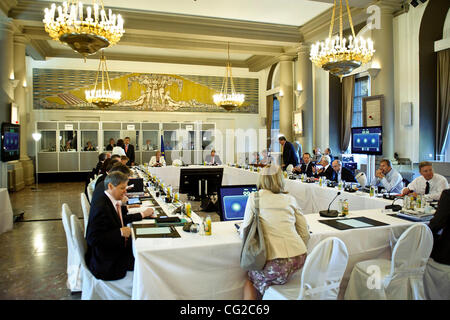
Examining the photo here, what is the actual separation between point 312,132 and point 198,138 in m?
5.54

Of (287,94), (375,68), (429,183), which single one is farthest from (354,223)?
(287,94)

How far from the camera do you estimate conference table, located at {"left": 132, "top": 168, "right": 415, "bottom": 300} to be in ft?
8.05

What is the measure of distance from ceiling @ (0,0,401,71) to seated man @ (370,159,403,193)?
14.3 feet

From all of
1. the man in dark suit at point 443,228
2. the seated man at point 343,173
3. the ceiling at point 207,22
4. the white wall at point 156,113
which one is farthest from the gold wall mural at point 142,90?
the man in dark suit at point 443,228

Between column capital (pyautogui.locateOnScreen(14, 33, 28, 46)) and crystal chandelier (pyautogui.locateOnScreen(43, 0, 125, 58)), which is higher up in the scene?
column capital (pyautogui.locateOnScreen(14, 33, 28, 46))

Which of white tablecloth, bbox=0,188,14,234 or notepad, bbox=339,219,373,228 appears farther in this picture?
white tablecloth, bbox=0,188,14,234

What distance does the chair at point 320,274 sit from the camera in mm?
2172

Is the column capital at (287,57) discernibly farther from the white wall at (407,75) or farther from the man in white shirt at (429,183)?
the man in white shirt at (429,183)

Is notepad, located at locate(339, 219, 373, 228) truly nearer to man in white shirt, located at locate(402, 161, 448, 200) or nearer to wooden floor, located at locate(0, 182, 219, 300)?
man in white shirt, located at locate(402, 161, 448, 200)

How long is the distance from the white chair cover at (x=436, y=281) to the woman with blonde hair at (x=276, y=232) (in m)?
1.33

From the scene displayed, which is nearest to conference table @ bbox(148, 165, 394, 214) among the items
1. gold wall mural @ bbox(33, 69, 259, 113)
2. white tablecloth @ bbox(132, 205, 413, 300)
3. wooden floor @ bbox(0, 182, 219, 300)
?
wooden floor @ bbox(0, 182, 219, 300)

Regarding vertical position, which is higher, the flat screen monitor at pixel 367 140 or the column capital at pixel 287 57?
the column capital at pixel 287 57

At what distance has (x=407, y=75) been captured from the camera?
8.05 meters

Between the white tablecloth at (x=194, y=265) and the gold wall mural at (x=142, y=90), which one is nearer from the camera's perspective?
the white tablecloth at (x=194, y=265)
